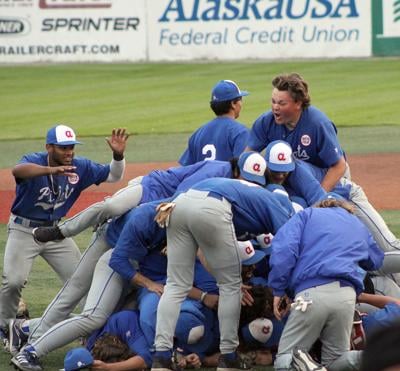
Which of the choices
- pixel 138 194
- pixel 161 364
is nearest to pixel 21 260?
pixel 138 194

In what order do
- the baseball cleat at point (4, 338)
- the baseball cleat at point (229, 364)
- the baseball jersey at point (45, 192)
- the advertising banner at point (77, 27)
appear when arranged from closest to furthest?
the baseball cleat at point (229, 364) < the baseball cleat at point (4, 338) < the baseball jersey at point (45, 192) < the advertising banner at point (77, 27)

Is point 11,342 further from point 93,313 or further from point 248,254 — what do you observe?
point 248,254

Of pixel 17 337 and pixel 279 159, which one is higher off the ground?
pixel 279 159

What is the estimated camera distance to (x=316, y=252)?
6.96 m

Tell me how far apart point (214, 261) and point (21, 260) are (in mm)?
1810

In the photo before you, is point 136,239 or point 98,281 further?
point 98,281

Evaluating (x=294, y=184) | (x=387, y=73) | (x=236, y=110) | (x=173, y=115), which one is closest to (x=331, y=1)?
(x=387, y=73)

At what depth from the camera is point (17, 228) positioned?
28.0 feet

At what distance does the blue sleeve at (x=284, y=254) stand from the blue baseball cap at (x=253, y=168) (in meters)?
0.58

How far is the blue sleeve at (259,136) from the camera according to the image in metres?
9.02

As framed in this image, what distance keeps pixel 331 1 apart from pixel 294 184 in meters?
19.3

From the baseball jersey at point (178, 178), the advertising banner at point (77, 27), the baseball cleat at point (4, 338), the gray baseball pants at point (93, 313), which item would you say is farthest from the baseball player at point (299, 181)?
the advertising banner at point (77, 27)

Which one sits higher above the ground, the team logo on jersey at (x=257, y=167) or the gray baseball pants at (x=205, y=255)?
Answer: the team logo on jersey at (x=257, y=167)

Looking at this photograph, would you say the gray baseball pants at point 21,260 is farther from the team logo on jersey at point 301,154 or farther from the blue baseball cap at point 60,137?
the team logo on jersey at point 301,154
